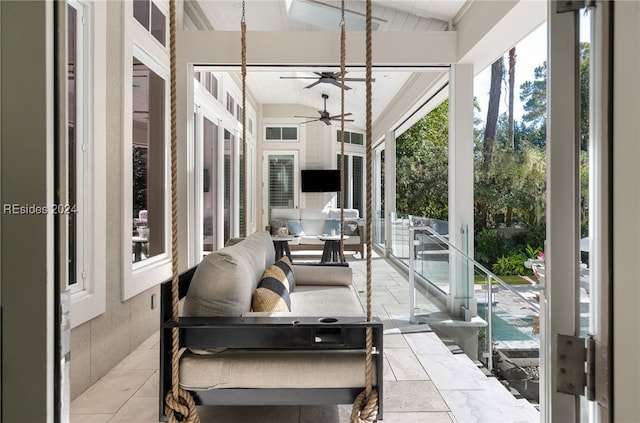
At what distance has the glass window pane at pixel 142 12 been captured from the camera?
3.13 meters

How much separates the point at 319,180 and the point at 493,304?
7.46 meters

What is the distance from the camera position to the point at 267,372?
1.74 meters

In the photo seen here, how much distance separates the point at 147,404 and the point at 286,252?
3.16 m

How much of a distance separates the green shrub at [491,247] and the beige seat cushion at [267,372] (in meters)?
6.52

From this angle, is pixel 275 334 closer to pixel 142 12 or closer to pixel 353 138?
pixel 142 12

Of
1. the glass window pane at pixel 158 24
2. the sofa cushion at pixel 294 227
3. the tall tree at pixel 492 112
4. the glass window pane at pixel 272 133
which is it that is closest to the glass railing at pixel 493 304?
the glass window pane at pixel 158 24

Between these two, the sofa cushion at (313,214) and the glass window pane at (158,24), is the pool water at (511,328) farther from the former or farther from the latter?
the sofa cushion at (313,214)

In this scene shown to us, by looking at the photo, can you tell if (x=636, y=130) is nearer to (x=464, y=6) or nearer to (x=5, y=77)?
(x=5, y=77)

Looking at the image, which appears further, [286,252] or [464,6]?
[286,252]

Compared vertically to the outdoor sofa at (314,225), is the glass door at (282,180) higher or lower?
higher

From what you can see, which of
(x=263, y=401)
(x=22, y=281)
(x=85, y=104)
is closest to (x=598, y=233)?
(x=22, y=281)

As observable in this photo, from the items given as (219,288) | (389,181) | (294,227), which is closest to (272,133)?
(294,227)

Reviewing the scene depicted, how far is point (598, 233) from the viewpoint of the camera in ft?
2.38

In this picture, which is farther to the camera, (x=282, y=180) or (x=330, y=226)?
(x=282, y=180)
